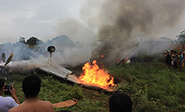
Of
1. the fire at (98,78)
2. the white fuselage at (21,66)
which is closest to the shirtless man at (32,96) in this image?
the fire at (98,78)

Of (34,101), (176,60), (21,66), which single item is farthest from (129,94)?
(176,60)

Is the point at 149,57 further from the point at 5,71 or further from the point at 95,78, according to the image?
the point at 5,71

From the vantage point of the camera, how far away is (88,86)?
9516 mm

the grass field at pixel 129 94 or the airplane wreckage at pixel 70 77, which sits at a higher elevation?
the airplane wreckage at pixel 70 77

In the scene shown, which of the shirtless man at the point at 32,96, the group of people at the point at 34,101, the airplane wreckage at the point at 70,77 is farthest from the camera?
the airplane wreckage at the point at 70,77

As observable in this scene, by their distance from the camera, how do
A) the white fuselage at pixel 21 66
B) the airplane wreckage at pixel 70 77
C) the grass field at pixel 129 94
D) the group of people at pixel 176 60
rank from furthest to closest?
the group of people at pixel 176 60, the white fuselage at pixel 21 66, the airplane wreckage at pixel 70 77, the grass field at pixel 129 94

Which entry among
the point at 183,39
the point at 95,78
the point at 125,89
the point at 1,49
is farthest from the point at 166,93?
the point at 183,39

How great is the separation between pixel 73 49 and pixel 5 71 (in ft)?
20.1

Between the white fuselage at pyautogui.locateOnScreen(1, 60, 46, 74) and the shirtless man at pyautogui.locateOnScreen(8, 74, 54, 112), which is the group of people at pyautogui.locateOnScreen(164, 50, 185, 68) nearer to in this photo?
the white fuselage at pyautogui.locateOnScreen(1, 60, 46, 74)

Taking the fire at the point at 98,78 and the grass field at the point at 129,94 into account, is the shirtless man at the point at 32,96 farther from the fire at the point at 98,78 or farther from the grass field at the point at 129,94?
the fire at the point at 98,78

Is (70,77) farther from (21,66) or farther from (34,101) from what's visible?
(34,101)

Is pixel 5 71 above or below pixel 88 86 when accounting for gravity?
above

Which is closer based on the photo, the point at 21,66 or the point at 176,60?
the point at 21,66

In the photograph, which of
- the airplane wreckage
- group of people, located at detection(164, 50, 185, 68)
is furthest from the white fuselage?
group of people, located at detection(164, 50, 185, 68)
